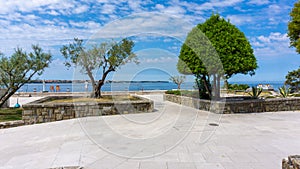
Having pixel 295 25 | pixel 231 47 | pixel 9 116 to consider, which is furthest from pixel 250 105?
pixel 9 116

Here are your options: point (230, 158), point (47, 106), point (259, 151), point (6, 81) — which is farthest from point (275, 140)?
point (6, 81)

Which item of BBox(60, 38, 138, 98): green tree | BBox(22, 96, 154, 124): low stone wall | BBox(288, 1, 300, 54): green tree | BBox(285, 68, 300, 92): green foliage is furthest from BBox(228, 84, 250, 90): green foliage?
BBox(22, 96, 154, 124): low stone wall

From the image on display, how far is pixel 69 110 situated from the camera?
7.76 meters

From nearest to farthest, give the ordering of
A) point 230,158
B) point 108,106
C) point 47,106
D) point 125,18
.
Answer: point 230,158
point 125,18
point 47,106
point 108,106

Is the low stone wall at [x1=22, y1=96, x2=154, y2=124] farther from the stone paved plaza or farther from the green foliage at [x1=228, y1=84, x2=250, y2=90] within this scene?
the green foliage at [x1=228, y1=84, x2=250, y2=90]

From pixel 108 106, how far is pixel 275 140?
591 cm

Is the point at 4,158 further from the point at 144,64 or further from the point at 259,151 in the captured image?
the point at 144,64

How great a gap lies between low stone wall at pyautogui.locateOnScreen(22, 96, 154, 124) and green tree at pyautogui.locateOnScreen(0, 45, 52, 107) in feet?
7.04

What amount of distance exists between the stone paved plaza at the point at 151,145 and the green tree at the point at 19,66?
12.0 ft

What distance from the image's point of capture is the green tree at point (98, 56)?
1098cm

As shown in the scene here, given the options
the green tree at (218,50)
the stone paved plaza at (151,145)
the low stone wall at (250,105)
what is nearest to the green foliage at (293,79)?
the low stone wall at (250,105)

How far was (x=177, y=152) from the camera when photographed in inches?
163

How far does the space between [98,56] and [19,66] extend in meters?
3.76

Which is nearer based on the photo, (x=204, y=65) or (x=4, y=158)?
(x=4, y=158)
